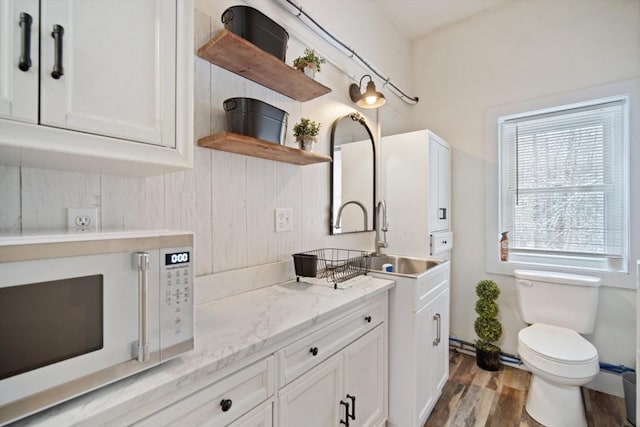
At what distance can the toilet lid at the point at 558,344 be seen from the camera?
5.60 feet

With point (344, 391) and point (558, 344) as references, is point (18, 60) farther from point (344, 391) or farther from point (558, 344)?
point (558, 344)

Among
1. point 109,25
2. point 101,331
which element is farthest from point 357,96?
point 101,331

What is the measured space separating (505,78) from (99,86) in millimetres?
3003

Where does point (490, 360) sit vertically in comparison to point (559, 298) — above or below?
below

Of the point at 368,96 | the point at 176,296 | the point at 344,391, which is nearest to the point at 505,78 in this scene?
the point at 368,96

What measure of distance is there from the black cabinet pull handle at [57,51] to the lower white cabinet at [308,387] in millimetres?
766

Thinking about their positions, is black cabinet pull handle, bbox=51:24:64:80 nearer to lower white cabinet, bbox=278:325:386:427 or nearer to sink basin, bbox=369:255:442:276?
lower white cabinet, bbox=278:325:386:427

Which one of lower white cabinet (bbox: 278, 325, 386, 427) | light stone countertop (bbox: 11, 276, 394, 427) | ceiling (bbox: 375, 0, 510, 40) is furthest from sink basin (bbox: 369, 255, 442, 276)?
ceiling (bbox: 375, 0, 510, 40)

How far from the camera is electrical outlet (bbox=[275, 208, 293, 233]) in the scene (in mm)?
1626

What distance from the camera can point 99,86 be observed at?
2.41ft

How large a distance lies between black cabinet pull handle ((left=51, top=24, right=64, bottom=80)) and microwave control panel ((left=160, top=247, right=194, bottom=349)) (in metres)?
0.46

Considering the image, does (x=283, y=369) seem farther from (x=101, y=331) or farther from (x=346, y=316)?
(x=101, y=331)

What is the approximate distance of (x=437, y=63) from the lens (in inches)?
116

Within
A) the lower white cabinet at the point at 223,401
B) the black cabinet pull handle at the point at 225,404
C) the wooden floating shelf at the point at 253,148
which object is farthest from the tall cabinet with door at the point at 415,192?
the black cabinet pull handle at the point at 225,404
